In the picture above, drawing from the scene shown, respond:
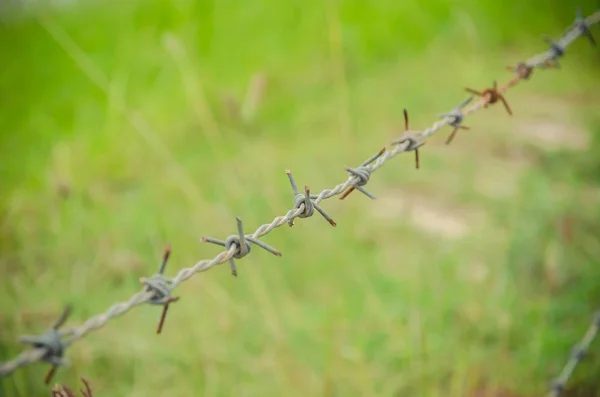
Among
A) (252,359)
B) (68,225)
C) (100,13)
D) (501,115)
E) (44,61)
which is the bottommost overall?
(252,359)

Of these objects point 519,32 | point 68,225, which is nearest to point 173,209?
point 68,225

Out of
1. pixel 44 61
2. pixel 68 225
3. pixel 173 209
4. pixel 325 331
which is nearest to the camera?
pixel 325 331

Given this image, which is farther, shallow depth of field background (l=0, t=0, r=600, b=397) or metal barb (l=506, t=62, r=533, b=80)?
shallow depth of field background (l=0, t=0, r=600, b=397)

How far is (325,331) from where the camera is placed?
227 cm

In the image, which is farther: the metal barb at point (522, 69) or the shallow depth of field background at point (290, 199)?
the shallow depth of field background at point (290, 199)

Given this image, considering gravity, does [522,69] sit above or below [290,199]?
below

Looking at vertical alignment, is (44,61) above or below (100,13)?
below

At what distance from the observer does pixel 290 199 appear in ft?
9.96

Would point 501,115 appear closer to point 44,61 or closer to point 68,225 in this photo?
point 68,225

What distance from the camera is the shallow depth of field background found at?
2053mm

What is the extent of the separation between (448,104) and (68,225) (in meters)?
2.90

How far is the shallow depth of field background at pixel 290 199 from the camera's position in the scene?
6.73ft

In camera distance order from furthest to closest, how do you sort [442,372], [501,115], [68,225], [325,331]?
[501,115] < [68,225] < [325,331] < [442,372]

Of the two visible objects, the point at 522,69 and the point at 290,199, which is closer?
the point at 522,69
